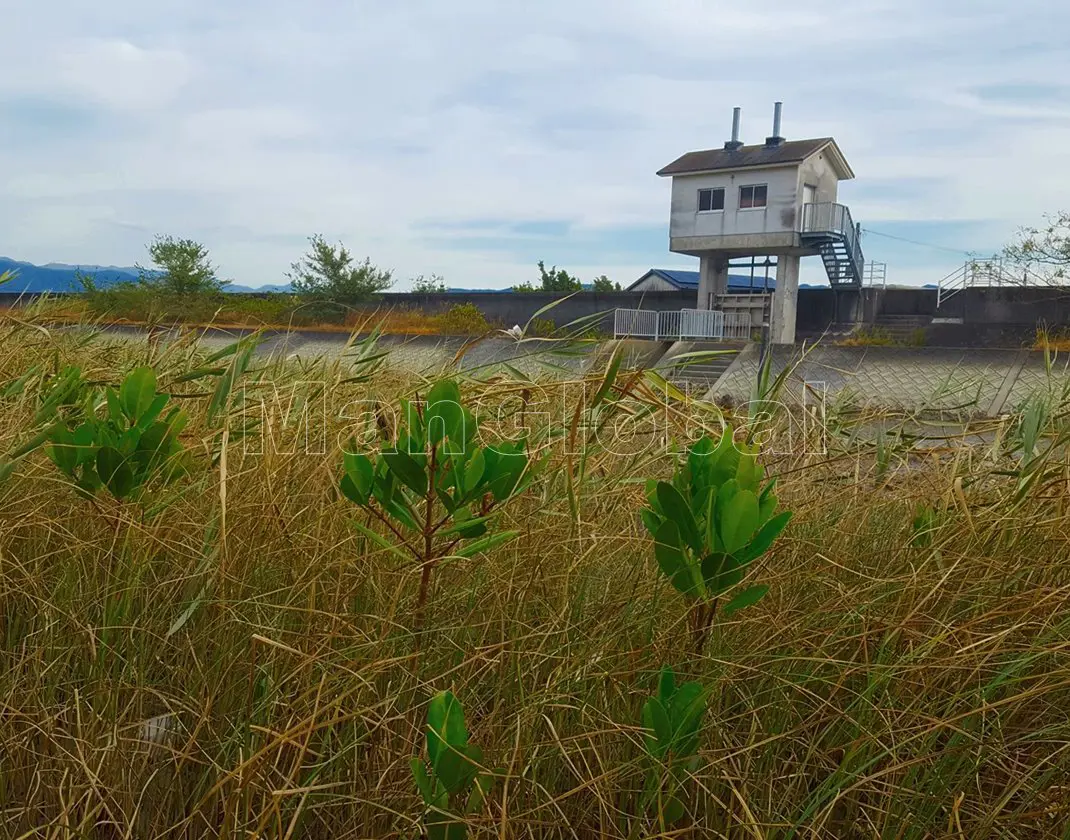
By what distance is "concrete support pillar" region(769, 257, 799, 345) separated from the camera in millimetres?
17734

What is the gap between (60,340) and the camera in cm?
266

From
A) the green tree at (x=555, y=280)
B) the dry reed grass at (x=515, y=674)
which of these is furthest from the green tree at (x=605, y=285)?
the dry reed grass at (x=515, y=674)

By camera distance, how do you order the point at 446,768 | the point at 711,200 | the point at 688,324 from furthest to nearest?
1. the point at 711,200
2. the point at 688,324
3. the point at 446,768

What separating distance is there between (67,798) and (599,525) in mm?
772

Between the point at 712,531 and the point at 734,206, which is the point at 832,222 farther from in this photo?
the point at 712,531

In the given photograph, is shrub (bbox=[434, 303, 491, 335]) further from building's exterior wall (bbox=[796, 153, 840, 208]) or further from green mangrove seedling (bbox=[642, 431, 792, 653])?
green mangrove seedling (bbox=[642, 431, 792, 653])

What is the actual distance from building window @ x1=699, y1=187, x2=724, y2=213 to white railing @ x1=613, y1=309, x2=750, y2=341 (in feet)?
7.03

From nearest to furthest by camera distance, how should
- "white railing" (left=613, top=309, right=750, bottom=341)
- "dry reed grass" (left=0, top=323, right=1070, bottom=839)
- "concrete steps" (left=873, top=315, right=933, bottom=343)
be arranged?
"dry reed grass" (left=0, top=323, right=1070, bottom=839), "white railing" (left=613, top=309, right=750, bottom=341), "concrete steps" (left=873, top=315, right=933, bottom=343)

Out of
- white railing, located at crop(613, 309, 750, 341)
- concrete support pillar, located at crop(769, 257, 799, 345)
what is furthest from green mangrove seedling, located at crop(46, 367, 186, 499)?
concrete support pillar, located at crop(769, 257, 799, 345)

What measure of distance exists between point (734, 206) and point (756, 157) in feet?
3.63

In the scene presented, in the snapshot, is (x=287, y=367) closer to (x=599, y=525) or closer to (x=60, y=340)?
(x=60, y=340)

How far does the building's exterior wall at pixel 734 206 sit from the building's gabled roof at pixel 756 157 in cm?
15

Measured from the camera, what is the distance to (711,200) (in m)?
18.7

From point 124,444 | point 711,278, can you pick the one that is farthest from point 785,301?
point 124,444
